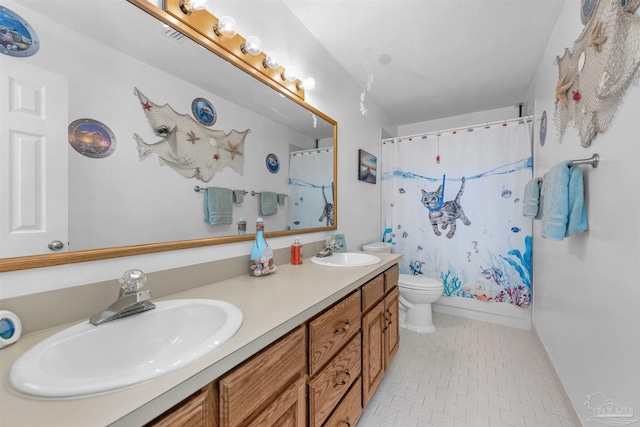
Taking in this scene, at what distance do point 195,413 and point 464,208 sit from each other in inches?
113

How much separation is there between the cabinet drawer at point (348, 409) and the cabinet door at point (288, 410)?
236mm

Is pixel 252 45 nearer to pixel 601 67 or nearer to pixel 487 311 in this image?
pixel 601 67

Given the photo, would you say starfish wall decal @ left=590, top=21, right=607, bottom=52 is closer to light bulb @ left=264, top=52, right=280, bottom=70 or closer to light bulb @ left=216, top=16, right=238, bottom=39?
light bulb @ left=264, top=52, right=280, bottom=70

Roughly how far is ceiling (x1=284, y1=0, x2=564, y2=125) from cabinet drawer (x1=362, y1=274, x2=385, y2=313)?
169cm

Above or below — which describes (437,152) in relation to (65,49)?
above

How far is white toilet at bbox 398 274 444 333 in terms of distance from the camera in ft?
7.85

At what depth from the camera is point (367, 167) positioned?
2637 mm

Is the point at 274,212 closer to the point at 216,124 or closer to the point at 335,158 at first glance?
the point at 216,124

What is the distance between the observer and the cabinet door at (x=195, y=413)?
48 centimetres

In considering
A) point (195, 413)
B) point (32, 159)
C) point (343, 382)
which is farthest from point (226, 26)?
point (343, 382)

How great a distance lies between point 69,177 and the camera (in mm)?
749

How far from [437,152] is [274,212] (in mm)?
2186

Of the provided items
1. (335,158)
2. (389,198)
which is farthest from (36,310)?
(389,198)

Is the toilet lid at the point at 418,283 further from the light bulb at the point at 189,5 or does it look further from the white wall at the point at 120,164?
the light bulb at the point at 189,5
